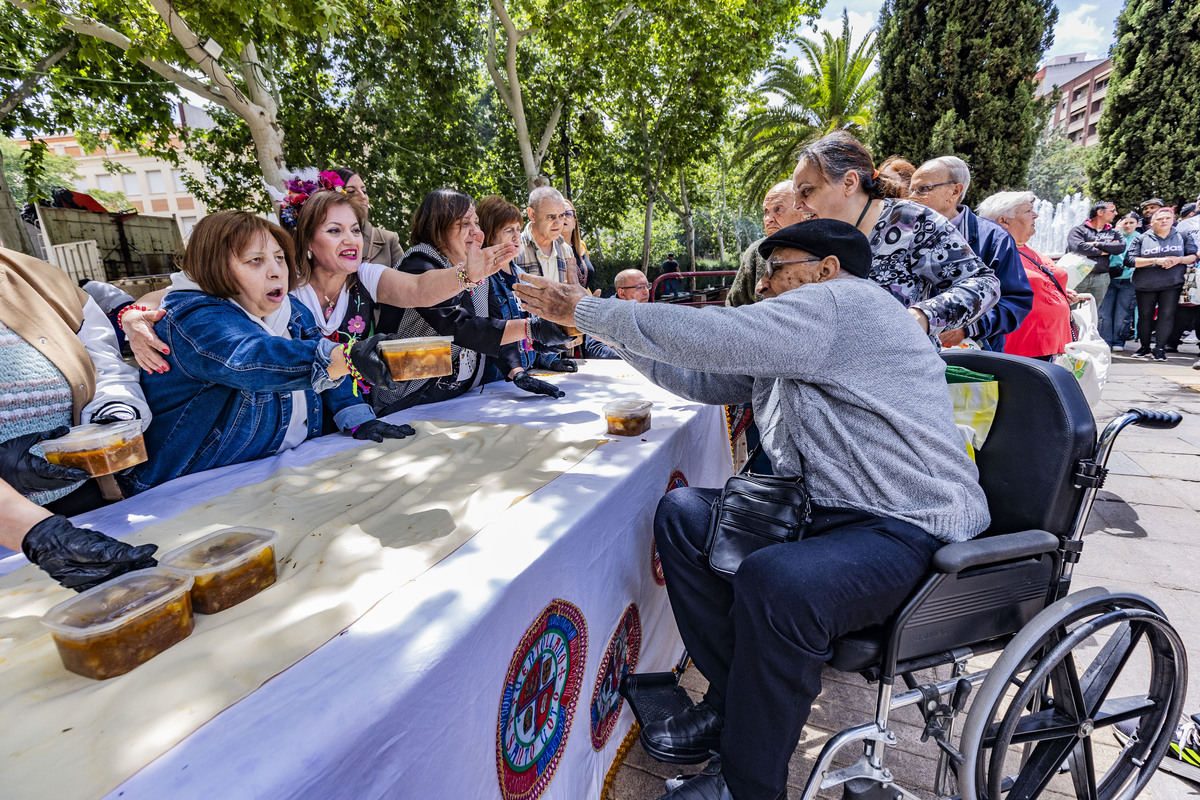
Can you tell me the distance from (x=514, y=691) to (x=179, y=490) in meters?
1.19

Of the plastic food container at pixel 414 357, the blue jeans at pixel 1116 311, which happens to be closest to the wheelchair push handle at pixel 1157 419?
the plastic food container at pixel 414 357

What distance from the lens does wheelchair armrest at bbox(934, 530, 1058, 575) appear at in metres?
1.28

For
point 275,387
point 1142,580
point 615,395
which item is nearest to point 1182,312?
point 1142,580

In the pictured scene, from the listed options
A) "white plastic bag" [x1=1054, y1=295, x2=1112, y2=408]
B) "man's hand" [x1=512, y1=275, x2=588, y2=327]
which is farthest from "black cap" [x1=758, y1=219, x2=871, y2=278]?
"white plastic bag" [x1=1054, y1=295, x2=1112, y2=408]

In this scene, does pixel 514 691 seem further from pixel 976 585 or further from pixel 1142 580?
pixel 1142 580

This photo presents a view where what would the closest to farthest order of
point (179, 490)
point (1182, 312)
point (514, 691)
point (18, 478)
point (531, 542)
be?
point (514, 691) → point (531, 542) → point (18, 478) → point (179, 490) → point (1182, 312)

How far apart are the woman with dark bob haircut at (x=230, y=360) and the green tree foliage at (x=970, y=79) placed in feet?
41.4

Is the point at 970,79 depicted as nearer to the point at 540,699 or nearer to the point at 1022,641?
the point at 1022,641

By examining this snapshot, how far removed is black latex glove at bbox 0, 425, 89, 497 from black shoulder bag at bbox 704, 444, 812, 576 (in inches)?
63.3

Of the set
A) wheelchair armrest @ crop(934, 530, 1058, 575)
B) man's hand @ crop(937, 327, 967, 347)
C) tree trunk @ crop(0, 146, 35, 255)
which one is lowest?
wheelchair armrest @ crop(934, 530, 1058, 575)

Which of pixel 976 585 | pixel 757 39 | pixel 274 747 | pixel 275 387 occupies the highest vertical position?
pixel 757 39

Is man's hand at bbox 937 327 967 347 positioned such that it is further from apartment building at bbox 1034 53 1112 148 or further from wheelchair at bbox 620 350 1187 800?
apartment building at bbox 1034 53 1112 148

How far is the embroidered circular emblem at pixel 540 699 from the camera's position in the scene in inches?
44.2

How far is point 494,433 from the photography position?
205 cm
